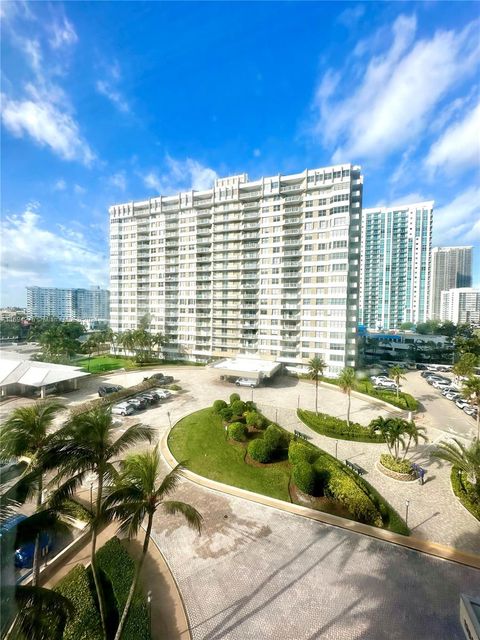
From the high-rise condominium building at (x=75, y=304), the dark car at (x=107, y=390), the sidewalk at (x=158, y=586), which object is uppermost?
the high-rise condominium building at (x=75, y=304)

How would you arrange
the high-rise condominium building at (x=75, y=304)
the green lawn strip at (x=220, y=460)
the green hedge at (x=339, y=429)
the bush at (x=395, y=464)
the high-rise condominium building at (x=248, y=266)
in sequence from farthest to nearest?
the high-rise condominium building at (x=75, y=304)
the high-rise condominium building at (x=248, y=266)
the green hedge at (x=339, y=429)
the bush at (x=395, y=464)
the green lawn strip at (x=220, y=460)

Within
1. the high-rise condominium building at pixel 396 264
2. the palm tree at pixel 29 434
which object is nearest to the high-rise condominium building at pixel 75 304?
the palm tree at pixel 29 434

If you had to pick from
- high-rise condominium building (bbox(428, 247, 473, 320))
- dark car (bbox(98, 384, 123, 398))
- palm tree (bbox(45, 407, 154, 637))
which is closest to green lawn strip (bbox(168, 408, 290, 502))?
palm tree (bbox(45, 407, 154, 637))

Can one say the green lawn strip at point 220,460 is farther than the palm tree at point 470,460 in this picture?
Yes

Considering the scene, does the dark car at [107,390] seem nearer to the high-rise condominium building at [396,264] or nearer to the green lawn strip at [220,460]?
the green lawn strip at [220,460]

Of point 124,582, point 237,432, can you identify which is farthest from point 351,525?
point 124,582

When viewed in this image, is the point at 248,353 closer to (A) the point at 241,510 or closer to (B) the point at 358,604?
(A) the point at 241,510

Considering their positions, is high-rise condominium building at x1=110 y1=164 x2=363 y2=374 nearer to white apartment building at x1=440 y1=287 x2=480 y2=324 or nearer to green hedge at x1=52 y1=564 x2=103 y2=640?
green hedge at x1=52 y1=564 x2=103 y2=640

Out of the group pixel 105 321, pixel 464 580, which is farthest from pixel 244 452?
pixel 105 321

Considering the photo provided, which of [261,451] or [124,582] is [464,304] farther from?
[124,582]
